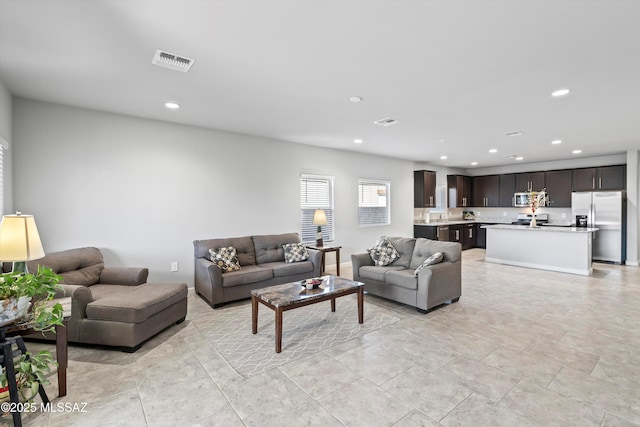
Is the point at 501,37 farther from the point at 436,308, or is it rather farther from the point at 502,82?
the point at 436,308

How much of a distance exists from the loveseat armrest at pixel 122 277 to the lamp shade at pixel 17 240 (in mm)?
1295

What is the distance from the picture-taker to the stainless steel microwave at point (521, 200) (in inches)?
340

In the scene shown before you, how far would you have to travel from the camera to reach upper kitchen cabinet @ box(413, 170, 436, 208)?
8.27 metres

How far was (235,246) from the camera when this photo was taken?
4.71 metres

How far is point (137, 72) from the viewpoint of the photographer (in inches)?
113

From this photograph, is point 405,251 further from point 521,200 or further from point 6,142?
point 521,200

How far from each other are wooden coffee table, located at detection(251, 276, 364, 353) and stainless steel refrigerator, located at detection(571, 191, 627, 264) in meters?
7.16

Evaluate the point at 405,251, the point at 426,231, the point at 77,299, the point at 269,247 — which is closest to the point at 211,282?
the point at 269,247

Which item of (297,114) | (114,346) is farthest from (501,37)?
(114,346)

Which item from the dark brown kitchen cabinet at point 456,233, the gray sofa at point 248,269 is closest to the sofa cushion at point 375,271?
the gray sofa at point 248,269

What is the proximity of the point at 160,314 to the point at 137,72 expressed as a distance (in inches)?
93.6

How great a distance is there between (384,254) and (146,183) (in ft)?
11.9

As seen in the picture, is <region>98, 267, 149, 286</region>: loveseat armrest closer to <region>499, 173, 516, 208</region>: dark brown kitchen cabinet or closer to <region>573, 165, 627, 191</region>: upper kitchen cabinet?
<region>499, 173, 516, 208</region>: dark brown kitchen cabinet

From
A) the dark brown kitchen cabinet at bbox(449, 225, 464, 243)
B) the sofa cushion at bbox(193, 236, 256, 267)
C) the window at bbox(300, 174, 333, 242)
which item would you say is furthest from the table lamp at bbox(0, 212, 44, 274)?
the dark brown kitchen cabinet at bbox(449, 225, 464, 243)
